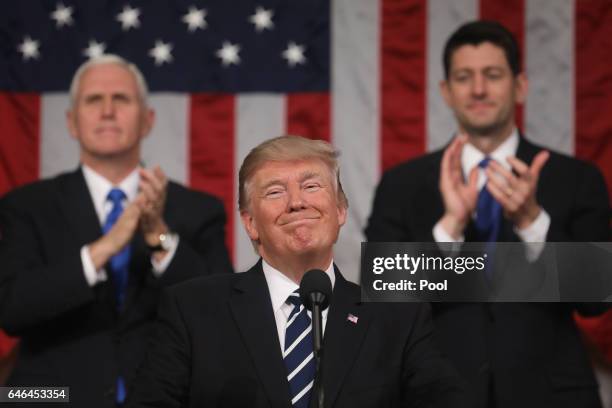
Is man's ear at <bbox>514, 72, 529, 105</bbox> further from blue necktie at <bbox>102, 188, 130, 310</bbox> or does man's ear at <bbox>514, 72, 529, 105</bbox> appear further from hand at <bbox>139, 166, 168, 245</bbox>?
blue necktie at <bbox>102, 188, 130, 310</bbox>

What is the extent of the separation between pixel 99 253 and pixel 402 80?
163cm

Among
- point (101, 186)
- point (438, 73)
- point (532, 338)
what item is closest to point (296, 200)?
point (532, 338)

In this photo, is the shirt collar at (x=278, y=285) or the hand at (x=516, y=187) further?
the hand at (x=516, y=187)

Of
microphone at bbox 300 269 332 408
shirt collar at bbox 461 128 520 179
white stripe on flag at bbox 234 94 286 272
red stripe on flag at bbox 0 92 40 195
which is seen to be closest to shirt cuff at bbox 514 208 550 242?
shirt collar at bbox 461 128 520 179

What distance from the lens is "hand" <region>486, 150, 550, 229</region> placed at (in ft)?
9.74

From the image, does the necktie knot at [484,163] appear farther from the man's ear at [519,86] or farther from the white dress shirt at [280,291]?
the white dress shirt at [280,291]

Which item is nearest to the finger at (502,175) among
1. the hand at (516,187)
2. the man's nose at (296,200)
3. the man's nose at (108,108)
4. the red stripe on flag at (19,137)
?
the hand at (516,187)

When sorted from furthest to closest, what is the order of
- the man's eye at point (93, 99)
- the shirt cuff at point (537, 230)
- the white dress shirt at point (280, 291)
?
the man's eye at point (93, 99), the shirt cuff at point (537, 230), the white dress shirt at point (280, 291)

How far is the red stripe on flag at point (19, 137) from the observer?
412 centimetres

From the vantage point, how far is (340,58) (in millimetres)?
4176

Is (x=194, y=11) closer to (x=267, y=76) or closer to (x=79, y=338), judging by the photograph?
(x=267, y=76)

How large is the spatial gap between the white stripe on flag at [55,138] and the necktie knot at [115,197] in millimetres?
885

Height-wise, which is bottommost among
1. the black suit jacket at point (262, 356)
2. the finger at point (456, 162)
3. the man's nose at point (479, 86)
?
the black suit jacket at point (262, 356)

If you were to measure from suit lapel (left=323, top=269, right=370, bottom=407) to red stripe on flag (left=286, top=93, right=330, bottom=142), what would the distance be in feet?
5.98
